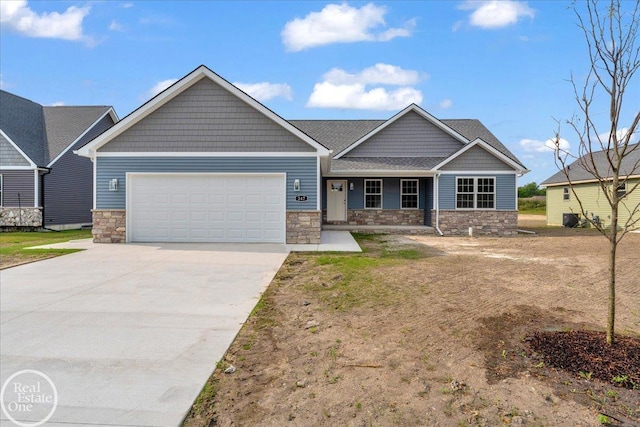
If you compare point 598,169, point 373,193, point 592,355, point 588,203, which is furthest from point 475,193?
point 592,355

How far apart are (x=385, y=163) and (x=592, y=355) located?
50.3 feet

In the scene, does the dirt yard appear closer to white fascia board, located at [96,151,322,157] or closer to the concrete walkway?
the concrete walkway

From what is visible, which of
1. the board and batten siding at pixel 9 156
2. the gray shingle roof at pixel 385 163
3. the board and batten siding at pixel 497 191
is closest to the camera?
the board and batten siding at pixel 497 191

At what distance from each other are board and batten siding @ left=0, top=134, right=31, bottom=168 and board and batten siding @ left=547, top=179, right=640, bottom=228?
2662cm

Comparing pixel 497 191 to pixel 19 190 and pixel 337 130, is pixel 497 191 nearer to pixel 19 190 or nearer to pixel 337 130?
pixel 337 130

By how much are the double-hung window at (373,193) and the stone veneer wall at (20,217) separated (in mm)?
16076

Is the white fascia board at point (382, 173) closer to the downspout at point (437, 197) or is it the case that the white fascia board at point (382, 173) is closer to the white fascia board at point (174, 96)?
the downspout at point (437, 197)

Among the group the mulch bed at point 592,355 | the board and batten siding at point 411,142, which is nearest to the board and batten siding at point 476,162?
the board and batten siding at point 411,142

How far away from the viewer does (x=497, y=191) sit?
669 inches

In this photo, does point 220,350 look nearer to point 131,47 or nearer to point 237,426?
point 237,426

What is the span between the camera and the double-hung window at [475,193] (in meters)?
17.1

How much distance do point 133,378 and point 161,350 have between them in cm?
62

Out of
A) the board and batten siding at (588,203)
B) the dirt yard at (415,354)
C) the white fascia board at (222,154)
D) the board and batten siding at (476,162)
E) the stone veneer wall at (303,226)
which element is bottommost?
the dirt yard at (415,354)

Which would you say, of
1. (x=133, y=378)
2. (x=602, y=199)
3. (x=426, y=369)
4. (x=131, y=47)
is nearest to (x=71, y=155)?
(x=131, y=47)
